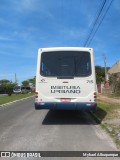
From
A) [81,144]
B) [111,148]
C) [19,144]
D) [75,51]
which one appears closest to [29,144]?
[19,144]

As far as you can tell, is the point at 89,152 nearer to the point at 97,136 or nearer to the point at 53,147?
the point at 53,147

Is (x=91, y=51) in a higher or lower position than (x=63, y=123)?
higher

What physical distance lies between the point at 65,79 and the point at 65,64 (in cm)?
69

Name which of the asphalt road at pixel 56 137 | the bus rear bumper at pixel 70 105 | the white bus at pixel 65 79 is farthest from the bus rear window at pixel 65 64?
the asphalt road at pixel 56 137

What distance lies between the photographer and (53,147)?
935cm

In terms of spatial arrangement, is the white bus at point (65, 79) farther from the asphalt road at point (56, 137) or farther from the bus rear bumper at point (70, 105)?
the asphalt road at point (56, 137)

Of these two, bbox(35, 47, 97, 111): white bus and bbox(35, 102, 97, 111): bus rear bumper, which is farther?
bbox(35, 47, 97, 111): white bus

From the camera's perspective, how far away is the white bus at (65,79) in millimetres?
14617

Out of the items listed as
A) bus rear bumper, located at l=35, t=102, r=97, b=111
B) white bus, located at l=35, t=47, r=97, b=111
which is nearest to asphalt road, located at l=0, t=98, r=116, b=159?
bus rear bumper, located at l=35, t=102, r=97, b=111

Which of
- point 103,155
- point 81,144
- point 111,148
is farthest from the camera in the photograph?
point 81,144

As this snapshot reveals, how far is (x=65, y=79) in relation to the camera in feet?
48.9

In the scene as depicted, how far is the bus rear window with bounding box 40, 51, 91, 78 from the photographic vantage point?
14953mm

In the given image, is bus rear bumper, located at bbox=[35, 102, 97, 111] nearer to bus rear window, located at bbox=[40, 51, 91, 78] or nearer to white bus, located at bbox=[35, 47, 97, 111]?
white bus, located at bbox=[35, 47, 97, 111]

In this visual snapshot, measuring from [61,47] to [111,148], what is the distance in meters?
7.07
